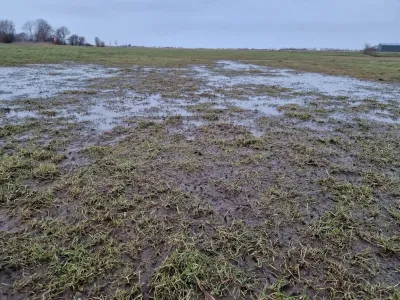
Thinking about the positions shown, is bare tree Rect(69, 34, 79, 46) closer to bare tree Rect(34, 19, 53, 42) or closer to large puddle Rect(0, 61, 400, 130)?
bare tree Rect(34, 19, 53, 42)

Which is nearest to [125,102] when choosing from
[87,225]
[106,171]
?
[106,171]

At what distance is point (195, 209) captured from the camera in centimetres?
305

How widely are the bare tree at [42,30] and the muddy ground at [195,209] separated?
95651 millimetres

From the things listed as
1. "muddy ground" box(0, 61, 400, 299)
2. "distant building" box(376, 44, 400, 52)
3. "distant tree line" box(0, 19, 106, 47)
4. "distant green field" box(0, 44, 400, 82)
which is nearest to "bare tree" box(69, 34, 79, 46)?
"distant tree line" box(0, 19, 106, 47)

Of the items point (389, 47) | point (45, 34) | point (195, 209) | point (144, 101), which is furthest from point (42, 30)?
point (389, 47)

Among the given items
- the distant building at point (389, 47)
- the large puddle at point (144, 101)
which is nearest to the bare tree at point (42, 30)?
the large puddle at point (144, 101)

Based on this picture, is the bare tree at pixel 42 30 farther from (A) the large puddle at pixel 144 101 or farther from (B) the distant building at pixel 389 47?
(B) the distant building at pixel 389 47

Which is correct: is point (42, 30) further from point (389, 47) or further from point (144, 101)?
point (389, 47)

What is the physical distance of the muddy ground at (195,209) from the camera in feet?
6.91

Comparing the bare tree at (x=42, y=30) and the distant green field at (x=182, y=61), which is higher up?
the bare tree at (x=42, y=30)

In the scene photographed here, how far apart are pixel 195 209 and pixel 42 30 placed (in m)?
111

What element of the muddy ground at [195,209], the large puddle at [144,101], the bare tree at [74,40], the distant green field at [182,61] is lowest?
the muddy ground at [195,209]

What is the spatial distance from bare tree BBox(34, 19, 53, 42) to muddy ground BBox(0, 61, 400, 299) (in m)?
95.7

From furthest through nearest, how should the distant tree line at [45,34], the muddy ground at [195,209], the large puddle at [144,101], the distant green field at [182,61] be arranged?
the distant tree line at [45,34], the distant green field at [182,61], the large puddle at [144,101], the muddy ground at [195,209]
